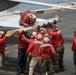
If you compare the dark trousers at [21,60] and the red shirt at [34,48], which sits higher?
the red shirt at [34,48]

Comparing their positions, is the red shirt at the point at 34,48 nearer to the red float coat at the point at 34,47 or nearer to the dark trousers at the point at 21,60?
the red float coat at the point at 34,47

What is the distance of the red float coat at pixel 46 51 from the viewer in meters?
14.7

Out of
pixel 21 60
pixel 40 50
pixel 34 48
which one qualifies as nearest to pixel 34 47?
pixel 34 48

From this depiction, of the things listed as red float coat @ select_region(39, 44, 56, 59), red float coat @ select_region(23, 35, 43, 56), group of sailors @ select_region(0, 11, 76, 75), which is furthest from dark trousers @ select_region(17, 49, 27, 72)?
red float coat @ select_region(39, 44, 56, 59)

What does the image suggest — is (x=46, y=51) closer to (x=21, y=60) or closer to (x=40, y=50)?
(x=40, y=50)

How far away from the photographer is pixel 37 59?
1558 cm

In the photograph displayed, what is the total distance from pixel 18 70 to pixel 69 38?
8.02 meters

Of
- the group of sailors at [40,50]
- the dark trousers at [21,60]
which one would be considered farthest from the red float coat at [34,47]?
the dark trousers at [21,60]

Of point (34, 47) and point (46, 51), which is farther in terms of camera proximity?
point (34, 47)

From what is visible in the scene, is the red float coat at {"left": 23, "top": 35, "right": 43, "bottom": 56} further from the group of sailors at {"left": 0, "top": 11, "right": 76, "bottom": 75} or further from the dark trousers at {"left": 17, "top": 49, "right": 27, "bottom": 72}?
the dark trousers at {"left": 17, "top": 49, "right": 27, "bottom": 72}

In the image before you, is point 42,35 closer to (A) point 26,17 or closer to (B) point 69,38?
(A) point 26,17

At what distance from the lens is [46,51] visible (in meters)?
14.7

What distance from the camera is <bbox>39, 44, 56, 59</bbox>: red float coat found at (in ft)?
48.3

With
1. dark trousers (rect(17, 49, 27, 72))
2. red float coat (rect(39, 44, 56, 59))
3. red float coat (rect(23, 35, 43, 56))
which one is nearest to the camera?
red float coat (rect(39, 44, 56, 59))
